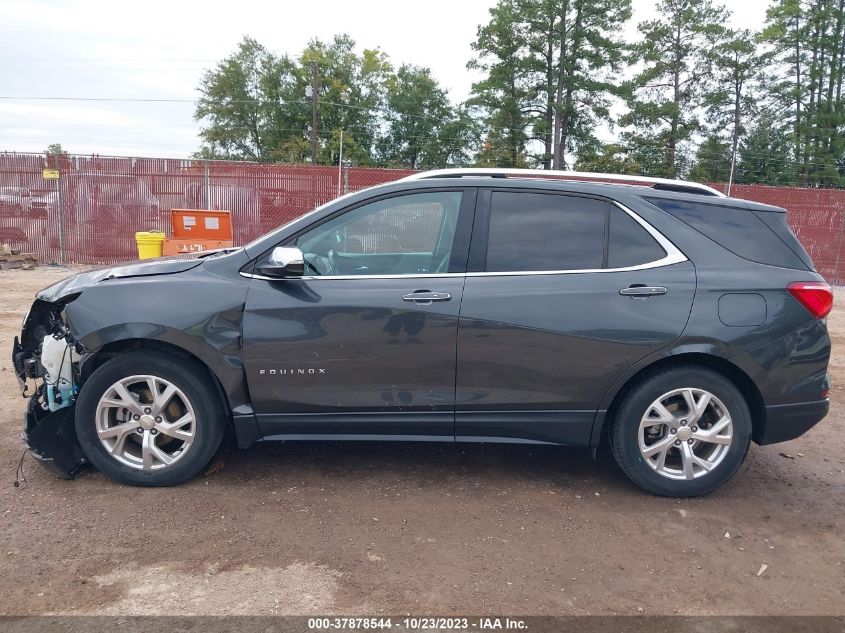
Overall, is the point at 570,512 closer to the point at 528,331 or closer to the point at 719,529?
the point at 719,529

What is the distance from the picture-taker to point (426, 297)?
378 cm

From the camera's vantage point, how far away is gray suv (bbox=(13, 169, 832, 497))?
149 inches

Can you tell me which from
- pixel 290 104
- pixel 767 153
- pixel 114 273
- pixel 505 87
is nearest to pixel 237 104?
pixel 290 104

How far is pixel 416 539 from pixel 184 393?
5.01 feet

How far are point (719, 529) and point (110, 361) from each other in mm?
3481

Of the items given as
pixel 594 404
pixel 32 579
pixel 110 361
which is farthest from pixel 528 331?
pixel 32 579

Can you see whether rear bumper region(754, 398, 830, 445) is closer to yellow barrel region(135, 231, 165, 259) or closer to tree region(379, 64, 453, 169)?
yellow barrel region(135, 231, 165, 259)

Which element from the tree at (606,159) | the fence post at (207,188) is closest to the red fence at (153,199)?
the fence post at (207,188)

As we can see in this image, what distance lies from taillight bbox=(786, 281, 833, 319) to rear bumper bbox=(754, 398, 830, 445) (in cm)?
53

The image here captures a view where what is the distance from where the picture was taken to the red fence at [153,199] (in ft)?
50.5

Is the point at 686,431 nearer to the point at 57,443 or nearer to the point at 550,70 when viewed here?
the point at 57,443

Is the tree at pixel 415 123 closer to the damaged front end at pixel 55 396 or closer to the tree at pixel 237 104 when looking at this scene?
the tree at pixel 237 104

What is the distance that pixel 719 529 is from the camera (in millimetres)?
3678

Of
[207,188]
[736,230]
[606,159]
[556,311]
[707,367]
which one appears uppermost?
[606,159]
